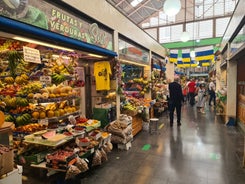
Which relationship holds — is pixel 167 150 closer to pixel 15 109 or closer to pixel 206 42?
pixel 15 109

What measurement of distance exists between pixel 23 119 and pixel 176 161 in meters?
3.09

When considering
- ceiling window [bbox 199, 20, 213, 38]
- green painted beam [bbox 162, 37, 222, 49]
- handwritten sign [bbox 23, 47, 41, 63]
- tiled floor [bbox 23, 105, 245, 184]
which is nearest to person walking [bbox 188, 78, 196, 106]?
green painted beam [bbox 162, 37, 222, 49]

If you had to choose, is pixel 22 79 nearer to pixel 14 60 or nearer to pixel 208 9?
pixel 14 60

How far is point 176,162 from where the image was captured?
3.91m

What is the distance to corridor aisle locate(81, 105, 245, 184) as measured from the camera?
10.7 feet

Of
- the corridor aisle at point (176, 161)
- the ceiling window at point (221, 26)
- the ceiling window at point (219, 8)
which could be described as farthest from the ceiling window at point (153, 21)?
the corridor aisle at point (176, 161)

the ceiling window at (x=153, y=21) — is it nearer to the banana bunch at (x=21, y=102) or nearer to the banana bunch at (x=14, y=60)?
the banana bunch at (x=14, y=60)

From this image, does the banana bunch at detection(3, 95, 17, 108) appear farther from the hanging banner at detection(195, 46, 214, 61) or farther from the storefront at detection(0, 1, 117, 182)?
the hanging banner at detection(195, 46, 214, 61)

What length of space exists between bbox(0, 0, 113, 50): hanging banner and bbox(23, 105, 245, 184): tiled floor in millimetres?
2411

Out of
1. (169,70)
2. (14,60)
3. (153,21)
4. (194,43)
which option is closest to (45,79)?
(14,60)

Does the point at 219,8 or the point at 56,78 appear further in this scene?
the point at 219,8

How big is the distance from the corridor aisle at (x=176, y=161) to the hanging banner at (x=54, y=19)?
261 centimetres

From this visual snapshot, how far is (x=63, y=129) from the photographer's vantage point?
339cm

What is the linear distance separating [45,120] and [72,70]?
109cm
